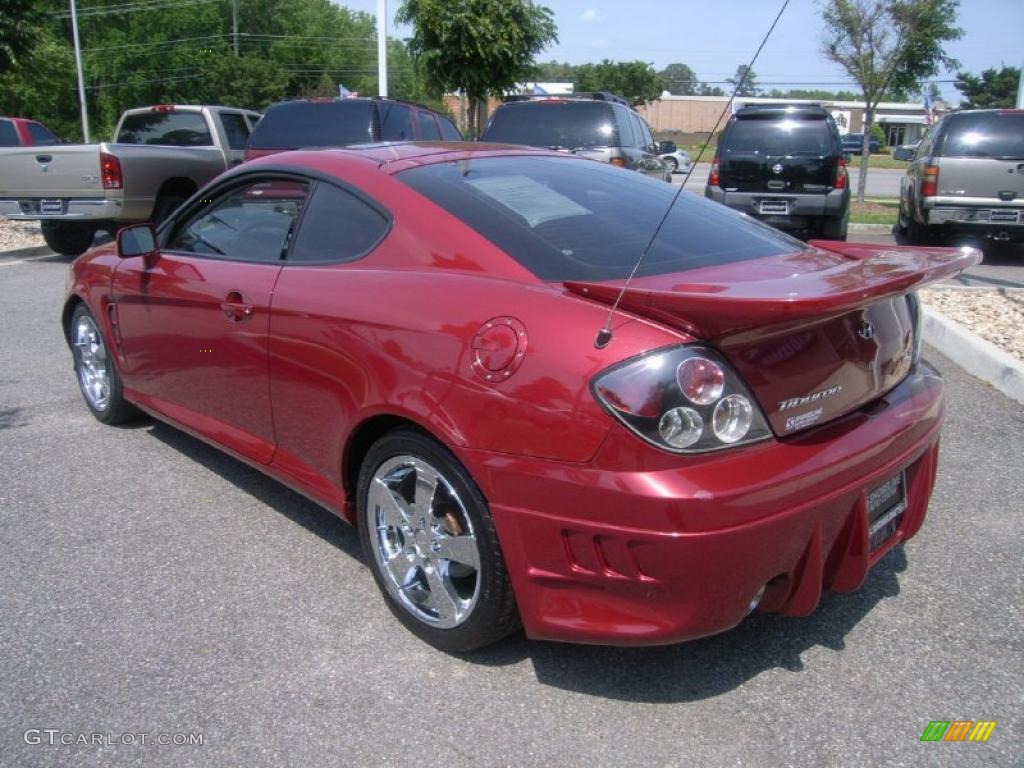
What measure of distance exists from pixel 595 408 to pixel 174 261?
8.24ft

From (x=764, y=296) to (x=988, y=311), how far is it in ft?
19.7

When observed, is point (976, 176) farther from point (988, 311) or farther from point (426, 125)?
point (426, 125)

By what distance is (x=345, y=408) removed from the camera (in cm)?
305

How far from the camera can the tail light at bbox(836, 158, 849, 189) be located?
11203 millimetres

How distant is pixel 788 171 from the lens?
11266 mm

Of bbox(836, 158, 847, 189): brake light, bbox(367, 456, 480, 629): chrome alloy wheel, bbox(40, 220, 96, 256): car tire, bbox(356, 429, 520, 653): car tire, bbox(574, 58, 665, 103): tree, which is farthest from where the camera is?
bbox(574, 58, 665, 103): tree

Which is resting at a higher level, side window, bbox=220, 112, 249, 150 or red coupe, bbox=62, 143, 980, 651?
side window, bbox=220, 112, 249, 150

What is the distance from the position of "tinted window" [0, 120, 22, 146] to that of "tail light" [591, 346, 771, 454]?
54.0 feet

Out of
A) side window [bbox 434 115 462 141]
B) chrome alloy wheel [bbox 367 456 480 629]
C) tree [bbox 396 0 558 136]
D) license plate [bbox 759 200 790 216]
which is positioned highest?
tree [bbox 396 0 558 136]

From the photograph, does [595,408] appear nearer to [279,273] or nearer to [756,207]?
[279,273]

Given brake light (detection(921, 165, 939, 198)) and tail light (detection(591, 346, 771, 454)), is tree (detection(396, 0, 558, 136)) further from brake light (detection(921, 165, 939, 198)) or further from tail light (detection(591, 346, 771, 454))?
tail light (detection(591, 346, 771, 454))

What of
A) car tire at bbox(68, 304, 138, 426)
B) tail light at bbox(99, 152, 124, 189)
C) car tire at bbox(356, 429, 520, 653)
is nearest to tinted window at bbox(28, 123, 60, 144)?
tail light at bbox(99, 152, 124, 189)

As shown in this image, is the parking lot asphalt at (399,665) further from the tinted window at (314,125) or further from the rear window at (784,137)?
the rear window at (784,137)

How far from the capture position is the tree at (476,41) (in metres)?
18.8
